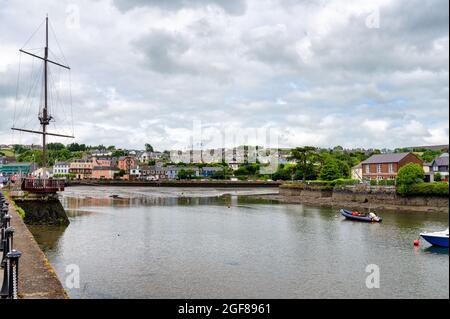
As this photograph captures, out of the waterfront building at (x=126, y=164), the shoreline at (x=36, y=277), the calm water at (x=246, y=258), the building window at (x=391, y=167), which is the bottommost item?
the calm water at (x=246, y=258)

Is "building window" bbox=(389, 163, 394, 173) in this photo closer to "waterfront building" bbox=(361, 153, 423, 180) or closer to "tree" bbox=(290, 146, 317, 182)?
"waterfront building" bbox=(361, 153, 423, 180)

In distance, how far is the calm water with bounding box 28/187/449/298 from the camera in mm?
19328

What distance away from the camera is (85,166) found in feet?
584

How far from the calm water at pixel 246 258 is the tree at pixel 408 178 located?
9135mm

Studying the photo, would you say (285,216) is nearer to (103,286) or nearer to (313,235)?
(313,235)

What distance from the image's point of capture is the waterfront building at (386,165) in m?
64.3

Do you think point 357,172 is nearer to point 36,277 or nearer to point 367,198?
point 367,198

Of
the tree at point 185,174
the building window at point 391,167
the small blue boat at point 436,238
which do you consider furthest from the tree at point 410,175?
the tree at point 185,174

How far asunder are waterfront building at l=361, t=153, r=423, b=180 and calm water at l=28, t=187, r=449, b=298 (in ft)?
71.7

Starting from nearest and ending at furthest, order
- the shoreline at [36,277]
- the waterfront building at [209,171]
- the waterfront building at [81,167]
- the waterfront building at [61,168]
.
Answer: the shoreline at [36,277] < the waterfront building at [81,167] < the waterfront building at [209,171] < the waterfront building at [61,168]

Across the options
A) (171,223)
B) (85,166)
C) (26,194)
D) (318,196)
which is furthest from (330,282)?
(85,166)

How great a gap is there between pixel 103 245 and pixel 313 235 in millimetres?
17009

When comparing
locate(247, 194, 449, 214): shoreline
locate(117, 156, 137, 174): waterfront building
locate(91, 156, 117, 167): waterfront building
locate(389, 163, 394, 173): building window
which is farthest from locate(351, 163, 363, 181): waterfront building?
locate(91, 156, 117, 167): waterfront building

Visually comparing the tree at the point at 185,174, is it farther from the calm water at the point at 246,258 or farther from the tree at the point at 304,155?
the calm water at the point at 246,258
